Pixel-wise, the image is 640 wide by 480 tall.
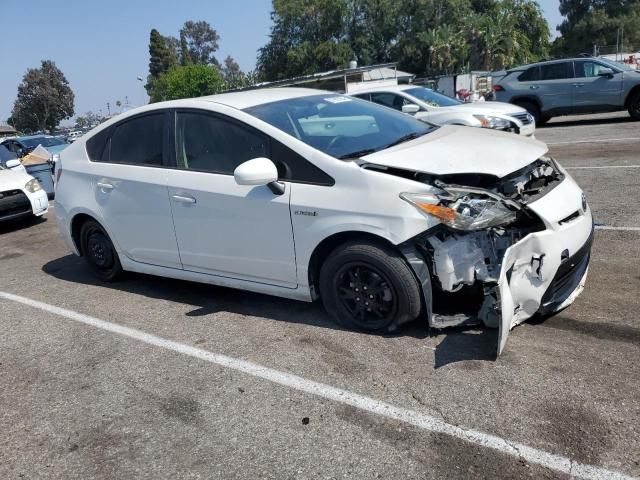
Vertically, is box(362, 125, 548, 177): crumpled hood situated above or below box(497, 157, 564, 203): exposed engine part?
above

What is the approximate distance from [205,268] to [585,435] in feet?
9.77

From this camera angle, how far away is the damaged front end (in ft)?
11.1

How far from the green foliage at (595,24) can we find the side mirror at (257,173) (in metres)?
71.2

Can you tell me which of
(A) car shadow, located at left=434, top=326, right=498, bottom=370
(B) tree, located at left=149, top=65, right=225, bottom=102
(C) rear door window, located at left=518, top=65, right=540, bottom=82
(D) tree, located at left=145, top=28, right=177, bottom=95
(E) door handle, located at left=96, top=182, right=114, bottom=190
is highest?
(D) tree, located at left=145, top=28, right=177, bottom=95

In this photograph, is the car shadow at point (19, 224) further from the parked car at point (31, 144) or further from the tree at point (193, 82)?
the tree at point (193, 82)

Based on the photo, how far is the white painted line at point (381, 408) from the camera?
2.52 metres

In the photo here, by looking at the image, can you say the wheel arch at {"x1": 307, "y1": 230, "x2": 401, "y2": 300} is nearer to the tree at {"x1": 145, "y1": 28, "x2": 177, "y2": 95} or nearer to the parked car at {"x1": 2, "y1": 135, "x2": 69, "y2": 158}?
the parked car at {"x1": 2, "y1": 135, "x2": 69, "y2": 158}

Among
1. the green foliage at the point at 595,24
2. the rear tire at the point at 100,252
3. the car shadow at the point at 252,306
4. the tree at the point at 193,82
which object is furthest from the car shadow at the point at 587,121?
the tree at the point at 193,82

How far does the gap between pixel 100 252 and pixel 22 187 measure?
15.5ft

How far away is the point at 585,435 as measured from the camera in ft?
8.86

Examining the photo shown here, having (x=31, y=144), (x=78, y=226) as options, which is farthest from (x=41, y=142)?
(x=78, y=226)

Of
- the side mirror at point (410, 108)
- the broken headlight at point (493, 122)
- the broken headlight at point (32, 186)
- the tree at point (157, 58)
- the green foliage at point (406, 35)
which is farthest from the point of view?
the tree at point (157, 58)

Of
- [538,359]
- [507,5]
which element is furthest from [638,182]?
[507,5]

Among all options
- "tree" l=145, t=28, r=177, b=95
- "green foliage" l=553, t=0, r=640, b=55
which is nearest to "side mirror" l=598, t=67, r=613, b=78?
"green foliage" l=553, t=0, r=640, b=55
